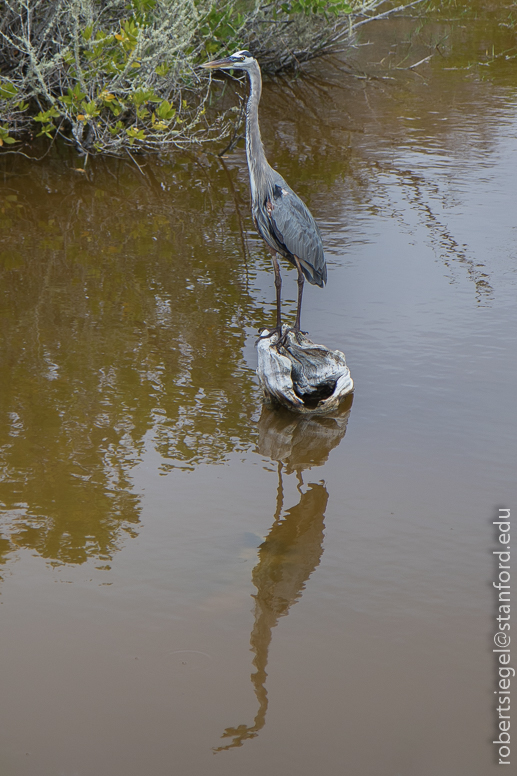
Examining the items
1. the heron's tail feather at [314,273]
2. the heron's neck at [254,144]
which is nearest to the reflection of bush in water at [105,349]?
the heron's tail feather at [314,273]

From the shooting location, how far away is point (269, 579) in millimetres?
2994

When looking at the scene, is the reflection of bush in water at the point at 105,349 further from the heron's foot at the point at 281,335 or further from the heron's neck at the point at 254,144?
the heron's neck at the point at 254,144

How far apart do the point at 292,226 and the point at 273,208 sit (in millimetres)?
152

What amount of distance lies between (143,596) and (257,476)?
0.96 meters

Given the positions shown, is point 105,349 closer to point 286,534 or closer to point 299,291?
point 299,291

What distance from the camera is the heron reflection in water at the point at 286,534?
262cm

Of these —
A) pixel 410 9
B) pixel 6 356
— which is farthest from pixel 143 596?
pixel 410 9

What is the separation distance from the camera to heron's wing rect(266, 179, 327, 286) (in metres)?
4.39

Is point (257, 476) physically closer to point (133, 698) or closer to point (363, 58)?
point (133, 698)

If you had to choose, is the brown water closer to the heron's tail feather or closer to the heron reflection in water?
the heron reflection in water

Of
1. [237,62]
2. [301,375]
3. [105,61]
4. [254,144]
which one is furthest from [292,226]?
[105,61]

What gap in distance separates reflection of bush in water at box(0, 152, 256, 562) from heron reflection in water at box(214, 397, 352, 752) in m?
0.21

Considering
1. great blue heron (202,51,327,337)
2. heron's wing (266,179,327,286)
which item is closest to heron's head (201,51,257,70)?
great blue heron (202,51,327,337)

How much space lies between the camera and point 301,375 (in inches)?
164
